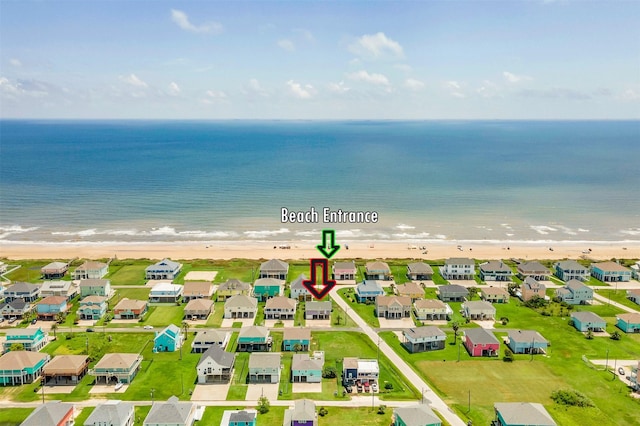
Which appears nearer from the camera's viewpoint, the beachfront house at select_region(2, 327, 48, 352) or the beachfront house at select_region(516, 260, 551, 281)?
the beachfront house at select_region(2, 327, 48, 352)

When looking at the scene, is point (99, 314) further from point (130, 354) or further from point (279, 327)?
point (279, 327)

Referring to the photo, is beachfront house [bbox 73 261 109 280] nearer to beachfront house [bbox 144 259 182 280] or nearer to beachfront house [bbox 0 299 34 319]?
Result: beachfront house [bbox 144 259 182 280]

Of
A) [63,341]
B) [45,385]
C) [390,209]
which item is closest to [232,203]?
[390,209]

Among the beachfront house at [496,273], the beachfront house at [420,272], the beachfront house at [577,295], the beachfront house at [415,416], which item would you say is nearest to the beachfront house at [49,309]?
the beachfront house at [415,416]

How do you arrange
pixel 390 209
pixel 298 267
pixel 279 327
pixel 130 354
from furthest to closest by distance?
pixel 390 209 → pixel 298 267 → pixel 279 327 → pixel 130 354

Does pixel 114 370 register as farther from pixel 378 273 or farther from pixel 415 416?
pixel 378 273

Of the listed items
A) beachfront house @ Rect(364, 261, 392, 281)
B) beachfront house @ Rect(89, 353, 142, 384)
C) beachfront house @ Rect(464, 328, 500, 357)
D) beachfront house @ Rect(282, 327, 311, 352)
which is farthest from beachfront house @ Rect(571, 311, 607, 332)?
beachfront house @ Rect(89, 353, 142, 384)

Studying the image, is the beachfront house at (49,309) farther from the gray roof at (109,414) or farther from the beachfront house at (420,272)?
the beachfront house at (420,272)
